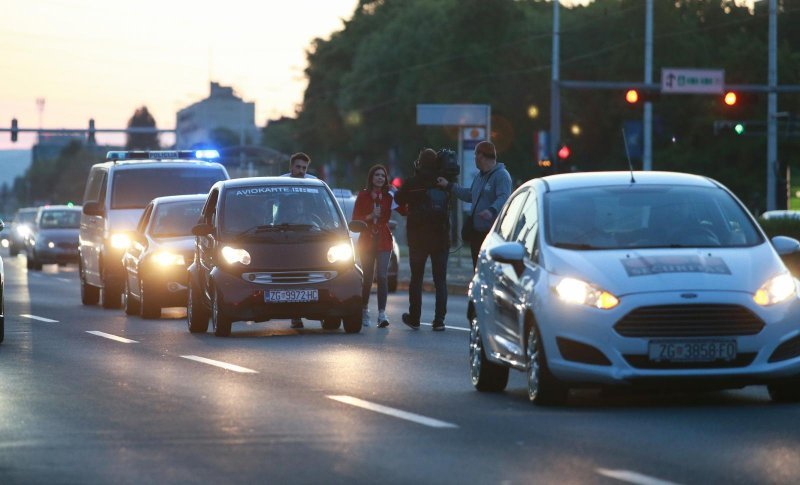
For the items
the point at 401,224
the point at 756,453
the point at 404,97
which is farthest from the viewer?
the point at 404,97

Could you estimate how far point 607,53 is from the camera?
101 metres

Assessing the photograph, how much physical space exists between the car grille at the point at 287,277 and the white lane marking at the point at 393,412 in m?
7.58

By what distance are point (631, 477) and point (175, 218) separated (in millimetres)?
17894

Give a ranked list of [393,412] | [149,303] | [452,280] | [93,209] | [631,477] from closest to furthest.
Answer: [631,477] → [393,412] → [149,303] → [93,209] → [452,280]

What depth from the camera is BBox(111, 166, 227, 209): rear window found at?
30078mm

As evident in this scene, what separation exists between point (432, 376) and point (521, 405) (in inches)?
96.3

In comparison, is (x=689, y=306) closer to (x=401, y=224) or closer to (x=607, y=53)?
(x=401, y=224)

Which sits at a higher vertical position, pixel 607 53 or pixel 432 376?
pixel 607 53

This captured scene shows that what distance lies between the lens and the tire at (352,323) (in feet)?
69.3

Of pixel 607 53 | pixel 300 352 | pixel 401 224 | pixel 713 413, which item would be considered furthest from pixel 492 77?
pixel 713 413

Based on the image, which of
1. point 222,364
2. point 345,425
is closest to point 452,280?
point 222,364

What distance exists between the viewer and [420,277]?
846 inches

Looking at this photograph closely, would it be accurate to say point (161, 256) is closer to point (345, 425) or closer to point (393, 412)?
point (393, 412)

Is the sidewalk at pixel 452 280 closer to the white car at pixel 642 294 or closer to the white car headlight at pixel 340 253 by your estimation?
the white car headlight at pixel 340 253
